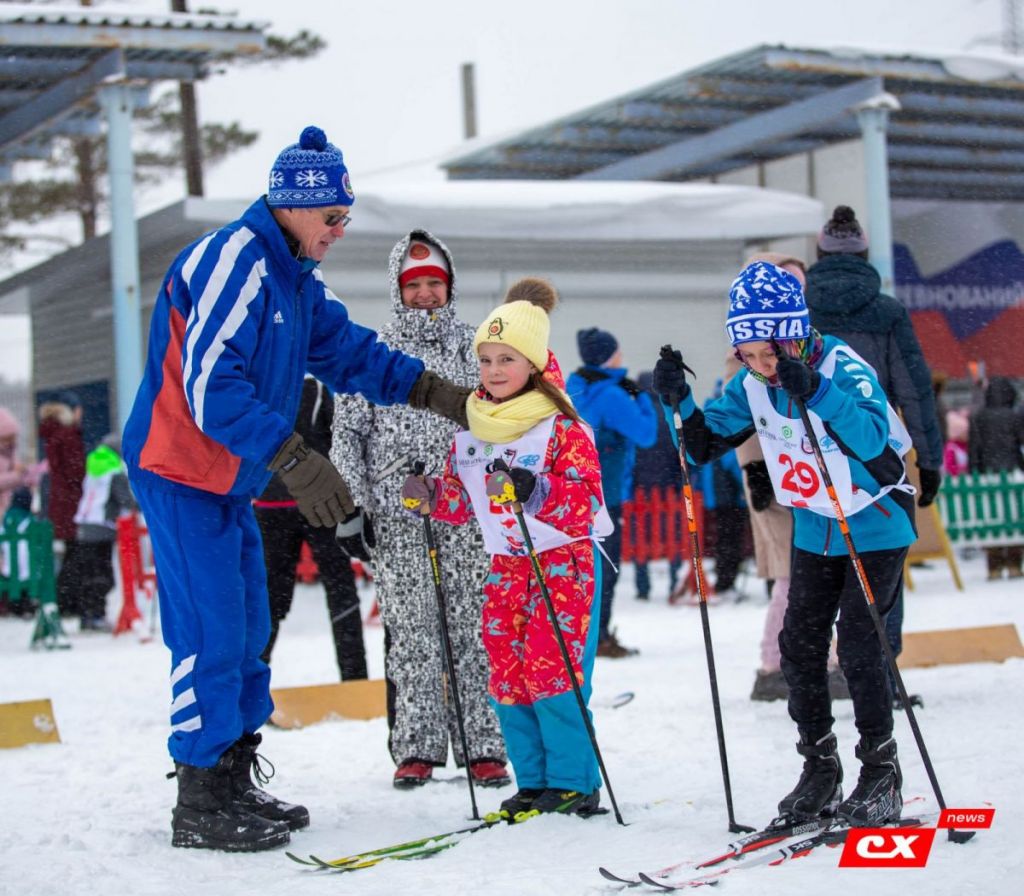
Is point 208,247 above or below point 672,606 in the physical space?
above

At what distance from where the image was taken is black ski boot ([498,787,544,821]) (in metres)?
4.18

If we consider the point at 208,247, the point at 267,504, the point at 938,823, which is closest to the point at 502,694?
the point at 938,823

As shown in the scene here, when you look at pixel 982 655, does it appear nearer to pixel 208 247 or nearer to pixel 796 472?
pixel 796 472

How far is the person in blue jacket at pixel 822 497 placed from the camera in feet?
12.5

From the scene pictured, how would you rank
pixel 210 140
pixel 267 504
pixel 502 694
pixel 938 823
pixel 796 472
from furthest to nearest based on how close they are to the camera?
1. pixel 210 140
2. pixel 267 504
3. pixel 502 694
4. pixel 796 472
5. pixel 938 823

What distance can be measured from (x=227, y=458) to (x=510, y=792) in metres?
1.56

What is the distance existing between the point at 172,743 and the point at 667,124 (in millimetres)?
14102

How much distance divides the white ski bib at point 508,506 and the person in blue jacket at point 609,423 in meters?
3.44

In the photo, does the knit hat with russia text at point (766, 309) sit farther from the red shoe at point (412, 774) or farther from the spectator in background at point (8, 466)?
the spectator in background at point (8, 466)

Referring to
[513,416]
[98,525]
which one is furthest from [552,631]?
[98,525]

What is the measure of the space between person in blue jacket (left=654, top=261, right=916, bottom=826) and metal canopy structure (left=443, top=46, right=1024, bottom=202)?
35.0 feet

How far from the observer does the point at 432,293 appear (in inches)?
198

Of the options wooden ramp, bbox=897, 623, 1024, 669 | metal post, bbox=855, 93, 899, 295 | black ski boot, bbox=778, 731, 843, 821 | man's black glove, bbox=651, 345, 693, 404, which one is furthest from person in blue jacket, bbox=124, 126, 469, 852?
metal post, bbox=855, 93, 899, 295

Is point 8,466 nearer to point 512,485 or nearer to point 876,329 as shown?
point 876,329
